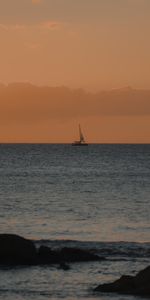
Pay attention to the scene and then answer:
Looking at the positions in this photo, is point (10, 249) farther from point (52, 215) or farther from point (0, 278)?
point (52, 215)

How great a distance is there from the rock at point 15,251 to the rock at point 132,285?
264 inches

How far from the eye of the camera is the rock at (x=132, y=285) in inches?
1281

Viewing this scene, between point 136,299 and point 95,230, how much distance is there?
22.6m

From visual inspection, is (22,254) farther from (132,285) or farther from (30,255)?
(132,285)

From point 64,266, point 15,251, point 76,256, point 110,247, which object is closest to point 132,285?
point 64,266

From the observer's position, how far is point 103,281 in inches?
1385

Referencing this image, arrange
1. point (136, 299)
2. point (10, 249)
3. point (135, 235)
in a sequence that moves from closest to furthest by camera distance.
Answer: point (136, 299) < point (10, 249) < point (135, 235)

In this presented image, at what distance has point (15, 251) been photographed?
39.1 metres

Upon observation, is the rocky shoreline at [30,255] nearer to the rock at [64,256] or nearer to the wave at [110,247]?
the rock at [64,256]

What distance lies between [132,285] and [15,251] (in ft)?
26.2

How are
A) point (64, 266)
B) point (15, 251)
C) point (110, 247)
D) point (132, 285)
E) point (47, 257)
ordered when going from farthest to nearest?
point (110, 247), point (47, 257), point (15, 251), point (64, 266), point (132, 285)

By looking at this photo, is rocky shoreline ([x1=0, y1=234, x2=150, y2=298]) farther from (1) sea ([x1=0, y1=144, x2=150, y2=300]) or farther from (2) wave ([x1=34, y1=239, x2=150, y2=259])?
(2) wave ([x1=34, y1=239, x2=150, y2=259])

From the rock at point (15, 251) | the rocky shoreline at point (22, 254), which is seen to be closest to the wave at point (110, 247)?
the rocky shoreline at point (22, 254)

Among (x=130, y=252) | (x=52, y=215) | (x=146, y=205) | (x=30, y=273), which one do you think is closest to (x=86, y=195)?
(x=146, y=205)
